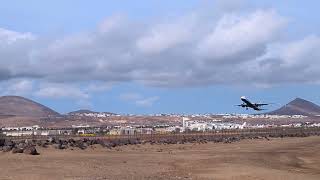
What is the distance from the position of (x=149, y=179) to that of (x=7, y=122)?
15415 cm

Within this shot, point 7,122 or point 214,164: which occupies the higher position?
point 7,122

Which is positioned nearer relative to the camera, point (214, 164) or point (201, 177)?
point (201, 177)

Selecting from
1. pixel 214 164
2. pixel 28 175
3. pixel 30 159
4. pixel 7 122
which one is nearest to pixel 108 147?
pixel 214 164

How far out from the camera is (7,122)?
174 metres

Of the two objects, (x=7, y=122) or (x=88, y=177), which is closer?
(x=88, y=177)

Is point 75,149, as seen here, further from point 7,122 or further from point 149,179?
point 7,122

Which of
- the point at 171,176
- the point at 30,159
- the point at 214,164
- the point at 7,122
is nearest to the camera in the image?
the point at 171,176

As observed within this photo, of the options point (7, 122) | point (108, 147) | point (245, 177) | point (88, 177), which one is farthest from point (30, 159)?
point (7, 122)

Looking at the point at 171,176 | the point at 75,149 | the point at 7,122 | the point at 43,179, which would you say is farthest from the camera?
the point at 7,122

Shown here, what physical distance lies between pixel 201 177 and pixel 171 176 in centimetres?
154

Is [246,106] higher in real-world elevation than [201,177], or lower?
higher

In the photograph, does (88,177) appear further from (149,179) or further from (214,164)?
(214,164)

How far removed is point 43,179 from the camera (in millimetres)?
23750

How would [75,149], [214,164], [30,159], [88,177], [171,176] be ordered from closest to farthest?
[88,177] < [171,176] < [30,159] < [214,164] < [75,149]
